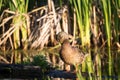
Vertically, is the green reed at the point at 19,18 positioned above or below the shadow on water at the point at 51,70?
above

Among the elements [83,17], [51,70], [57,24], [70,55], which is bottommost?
[51,70]

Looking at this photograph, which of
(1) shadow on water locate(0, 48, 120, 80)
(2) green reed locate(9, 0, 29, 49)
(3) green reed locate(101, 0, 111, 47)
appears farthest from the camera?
(2) green reed locate(9, 0, 29, 49)

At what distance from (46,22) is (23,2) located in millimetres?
757

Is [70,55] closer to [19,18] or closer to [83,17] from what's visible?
[83,17]

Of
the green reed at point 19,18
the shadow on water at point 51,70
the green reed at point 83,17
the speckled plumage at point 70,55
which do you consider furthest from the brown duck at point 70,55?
the green reed at point 19,18

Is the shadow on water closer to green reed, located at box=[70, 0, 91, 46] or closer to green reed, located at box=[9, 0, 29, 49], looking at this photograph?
green reed, located at box=[70, 0, 91, 46]

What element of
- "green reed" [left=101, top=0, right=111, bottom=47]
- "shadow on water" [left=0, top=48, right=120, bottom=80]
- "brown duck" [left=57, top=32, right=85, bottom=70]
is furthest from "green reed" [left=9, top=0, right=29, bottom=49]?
"brown duck" [left=57, top=32, right=85, bottom=70]

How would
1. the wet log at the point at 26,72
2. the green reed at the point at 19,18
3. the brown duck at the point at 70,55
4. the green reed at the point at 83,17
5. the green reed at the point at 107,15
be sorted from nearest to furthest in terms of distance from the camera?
the wet log at the point at 26,72 < the brown duck at the point at 70,55 < the green reed at the point at 83,17 < the green reed at the point at 107,15 < the green reed at the point at 19,18

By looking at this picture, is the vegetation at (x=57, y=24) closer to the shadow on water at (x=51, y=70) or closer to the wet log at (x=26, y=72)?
the shadow on water at (x=51, y=70)

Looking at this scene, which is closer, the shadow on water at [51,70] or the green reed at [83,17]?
the shadow on water at [51,70]

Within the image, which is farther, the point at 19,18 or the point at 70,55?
the point at 19,18

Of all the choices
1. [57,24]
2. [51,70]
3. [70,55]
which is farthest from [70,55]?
[57,24]

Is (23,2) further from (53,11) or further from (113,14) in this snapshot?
(113,14)

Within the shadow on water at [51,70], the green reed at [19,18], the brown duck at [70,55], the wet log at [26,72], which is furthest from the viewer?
the green reed at [19,18]
